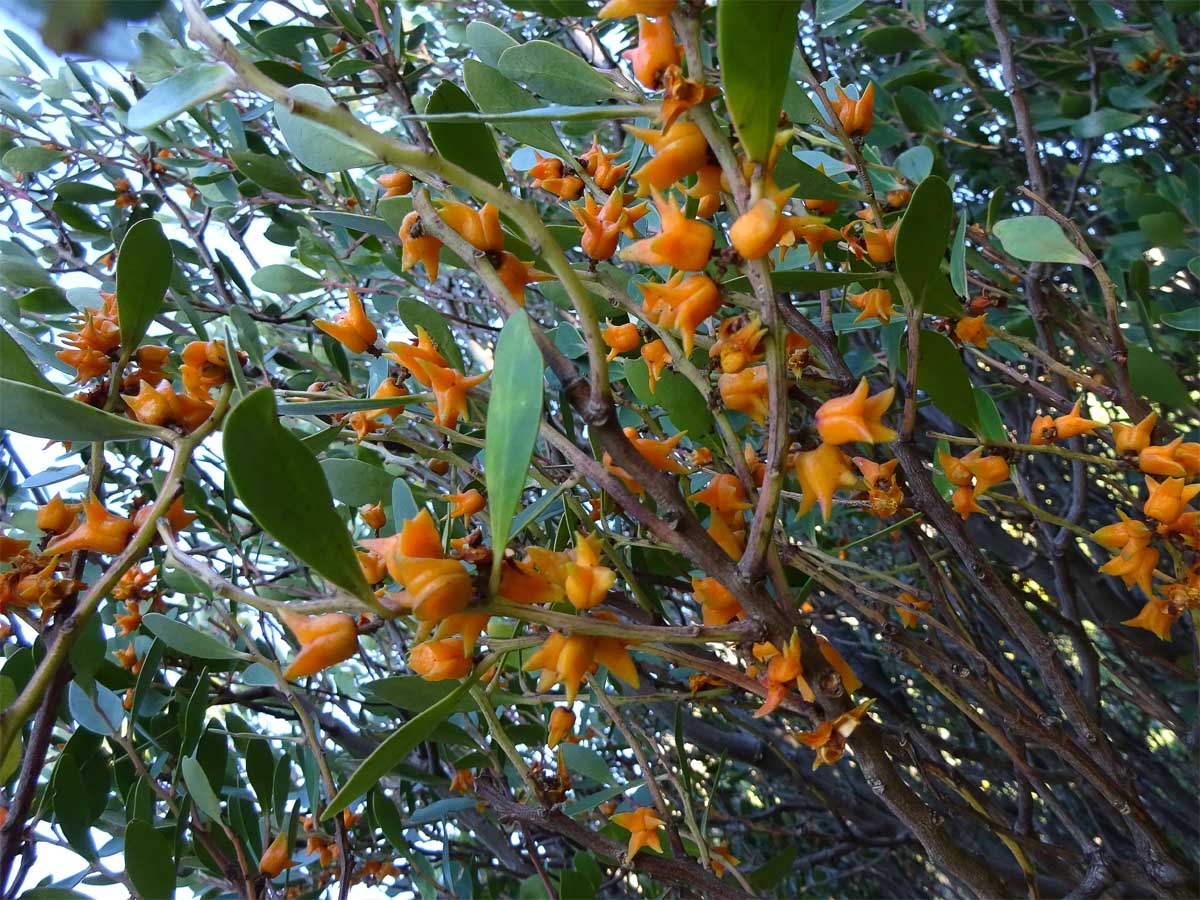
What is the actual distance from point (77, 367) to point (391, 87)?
593mm

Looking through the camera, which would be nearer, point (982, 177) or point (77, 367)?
point (77, 367)

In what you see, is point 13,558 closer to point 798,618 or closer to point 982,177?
point 798,618

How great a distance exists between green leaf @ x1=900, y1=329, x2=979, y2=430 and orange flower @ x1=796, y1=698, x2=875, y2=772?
Answer: 26 centimetres

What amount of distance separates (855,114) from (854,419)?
41 centimetres

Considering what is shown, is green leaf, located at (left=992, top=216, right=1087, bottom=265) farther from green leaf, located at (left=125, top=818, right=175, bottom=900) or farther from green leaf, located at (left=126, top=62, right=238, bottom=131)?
green leaf, located at (left=125, top=818, right=175, bottom=900)

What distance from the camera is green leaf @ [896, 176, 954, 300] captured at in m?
0.56

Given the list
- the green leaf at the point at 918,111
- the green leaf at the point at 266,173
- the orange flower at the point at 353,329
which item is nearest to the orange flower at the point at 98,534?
the orange flower at the point at 353,329

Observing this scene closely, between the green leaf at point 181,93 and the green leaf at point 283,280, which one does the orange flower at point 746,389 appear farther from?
the green leaf at point 283,280

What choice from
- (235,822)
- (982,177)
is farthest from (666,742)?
(982,177)

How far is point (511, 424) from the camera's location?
0.44 meters

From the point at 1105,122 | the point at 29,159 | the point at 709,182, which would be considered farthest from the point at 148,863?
the point at 1105,122

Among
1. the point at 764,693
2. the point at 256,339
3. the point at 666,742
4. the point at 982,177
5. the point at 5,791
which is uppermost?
the point at 256,339

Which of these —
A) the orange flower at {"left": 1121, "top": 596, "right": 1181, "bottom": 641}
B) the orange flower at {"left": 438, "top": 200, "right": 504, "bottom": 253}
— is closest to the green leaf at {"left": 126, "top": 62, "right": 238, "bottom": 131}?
the orange flower at {"left": 438, "top": 200, "right": 504, "bottom": 253}

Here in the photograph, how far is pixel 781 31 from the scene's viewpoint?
395 mm
